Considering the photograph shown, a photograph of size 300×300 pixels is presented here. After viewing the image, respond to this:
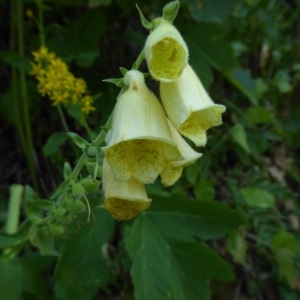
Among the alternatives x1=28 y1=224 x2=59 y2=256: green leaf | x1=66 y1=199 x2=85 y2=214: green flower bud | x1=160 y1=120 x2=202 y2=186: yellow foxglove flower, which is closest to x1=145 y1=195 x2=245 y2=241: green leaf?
x1=28 y1=224 x2=59 y2=256: green leaf

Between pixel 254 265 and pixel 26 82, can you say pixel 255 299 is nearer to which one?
pixel 254 265

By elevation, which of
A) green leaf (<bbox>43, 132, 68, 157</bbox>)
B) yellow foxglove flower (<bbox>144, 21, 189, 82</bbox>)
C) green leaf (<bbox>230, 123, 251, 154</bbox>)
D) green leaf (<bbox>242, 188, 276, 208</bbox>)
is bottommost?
green leaf (<bbox>242, 188, 276, 208</bbox>)

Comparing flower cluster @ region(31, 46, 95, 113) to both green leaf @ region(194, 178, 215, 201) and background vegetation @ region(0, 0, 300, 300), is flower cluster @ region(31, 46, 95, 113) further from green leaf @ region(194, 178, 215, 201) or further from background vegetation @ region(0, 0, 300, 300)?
green leaf @ region(194, 178, 215, 201)

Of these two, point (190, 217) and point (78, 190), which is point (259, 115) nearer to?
point (190, 217)

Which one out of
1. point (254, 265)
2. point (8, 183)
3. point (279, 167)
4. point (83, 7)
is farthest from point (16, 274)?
point (279, 167)

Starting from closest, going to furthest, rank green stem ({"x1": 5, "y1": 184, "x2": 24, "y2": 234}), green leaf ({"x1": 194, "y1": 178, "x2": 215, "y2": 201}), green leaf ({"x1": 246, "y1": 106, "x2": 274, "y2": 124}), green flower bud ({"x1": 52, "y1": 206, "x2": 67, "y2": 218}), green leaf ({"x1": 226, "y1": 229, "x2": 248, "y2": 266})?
green flower bud ({"x1": 52, "y1": 206, "x2": 67, "y2": 218})
green stem ({"x1": 5, "y1": 184, "x2": 24, "y2": 234})
green leaf ({"x1": 194, "y1": 178, "x2": 215, "y2": 201})
green leaf ({"x1": 226, "y1": 229, "x2": 248, "y2": 266})
green leaf ({"x1": 246, "y1": 106, "x2": 274, "y2": 124})
